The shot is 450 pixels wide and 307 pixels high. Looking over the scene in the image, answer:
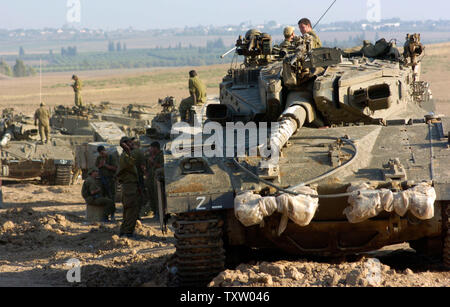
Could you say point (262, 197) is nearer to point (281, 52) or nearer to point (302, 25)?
point (281, 52)

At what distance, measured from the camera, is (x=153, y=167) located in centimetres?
1491

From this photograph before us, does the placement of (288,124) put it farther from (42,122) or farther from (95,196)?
(42,122)

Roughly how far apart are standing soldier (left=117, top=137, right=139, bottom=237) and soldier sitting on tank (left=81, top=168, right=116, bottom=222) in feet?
6.51

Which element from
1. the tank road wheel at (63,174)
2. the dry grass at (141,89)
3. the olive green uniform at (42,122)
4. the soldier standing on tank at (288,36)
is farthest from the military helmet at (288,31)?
the dry grass at (141,89)

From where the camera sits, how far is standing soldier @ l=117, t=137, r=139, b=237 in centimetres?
1298

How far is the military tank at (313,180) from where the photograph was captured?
8297 millimetres

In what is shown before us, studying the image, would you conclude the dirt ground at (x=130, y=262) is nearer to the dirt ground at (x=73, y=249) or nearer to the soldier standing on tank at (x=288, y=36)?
the dirt ground at (x=73, y=249)

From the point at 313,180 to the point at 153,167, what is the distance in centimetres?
667

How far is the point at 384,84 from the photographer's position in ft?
34.7

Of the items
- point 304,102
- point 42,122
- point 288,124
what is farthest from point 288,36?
point 42,122

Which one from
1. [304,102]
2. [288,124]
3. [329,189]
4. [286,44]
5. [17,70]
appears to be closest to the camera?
[329,189]

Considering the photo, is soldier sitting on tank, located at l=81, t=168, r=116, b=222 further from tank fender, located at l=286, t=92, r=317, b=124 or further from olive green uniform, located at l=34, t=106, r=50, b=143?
olive green uniform, located at l=34, t=106, r=50, b=143
